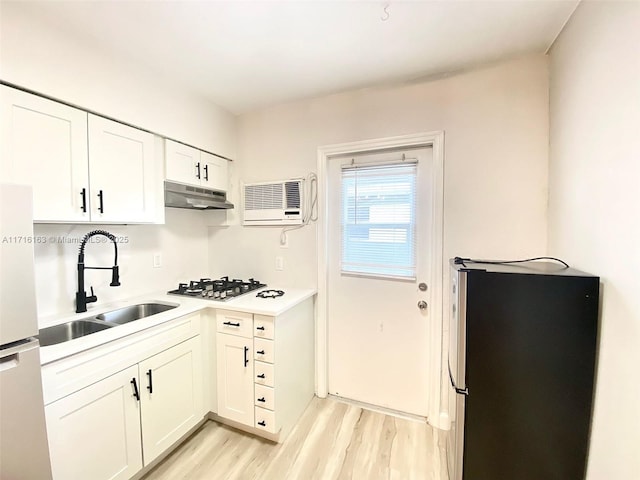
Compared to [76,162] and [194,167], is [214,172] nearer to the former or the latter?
[194,167]

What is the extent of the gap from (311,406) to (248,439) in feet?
1.86

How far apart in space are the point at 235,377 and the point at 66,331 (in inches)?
41.8

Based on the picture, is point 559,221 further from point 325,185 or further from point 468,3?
point 325,185

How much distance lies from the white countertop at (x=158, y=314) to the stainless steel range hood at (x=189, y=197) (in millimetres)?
749

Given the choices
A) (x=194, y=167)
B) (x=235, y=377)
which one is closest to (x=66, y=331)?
(x=235, y=377)

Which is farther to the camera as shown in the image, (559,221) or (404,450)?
(404,450)

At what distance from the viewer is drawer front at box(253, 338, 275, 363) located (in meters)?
1.85

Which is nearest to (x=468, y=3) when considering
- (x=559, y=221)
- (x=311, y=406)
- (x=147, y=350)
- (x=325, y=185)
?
(x=559, y=221)

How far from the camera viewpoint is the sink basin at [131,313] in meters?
1.85

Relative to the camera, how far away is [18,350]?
0.99 m

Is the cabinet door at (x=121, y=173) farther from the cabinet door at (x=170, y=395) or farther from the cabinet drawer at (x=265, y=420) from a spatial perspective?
the cabinet drawer at (x=265, y=420)

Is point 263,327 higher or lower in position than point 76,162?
lower

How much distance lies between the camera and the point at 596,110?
1185 millimetres

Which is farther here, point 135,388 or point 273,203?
point 273,203
